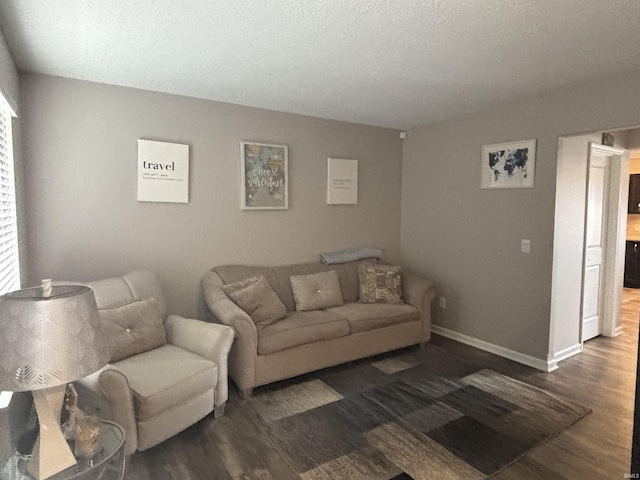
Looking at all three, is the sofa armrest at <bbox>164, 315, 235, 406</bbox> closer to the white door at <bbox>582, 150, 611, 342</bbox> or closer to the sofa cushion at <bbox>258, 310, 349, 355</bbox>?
the sofa cushion at <bbox>258, 310, 349, 355</bbox>

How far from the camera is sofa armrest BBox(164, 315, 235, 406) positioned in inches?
108

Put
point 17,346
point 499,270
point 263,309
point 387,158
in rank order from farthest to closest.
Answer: point 387,158, point 499,270, point 263,309, point 17,346

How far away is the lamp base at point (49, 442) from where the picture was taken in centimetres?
144

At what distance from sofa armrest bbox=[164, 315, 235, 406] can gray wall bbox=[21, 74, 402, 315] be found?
68 cm

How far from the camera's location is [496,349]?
406 cm

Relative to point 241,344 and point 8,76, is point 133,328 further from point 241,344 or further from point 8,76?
point 8,76

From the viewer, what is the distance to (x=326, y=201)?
4473 mm

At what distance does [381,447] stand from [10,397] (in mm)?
1989

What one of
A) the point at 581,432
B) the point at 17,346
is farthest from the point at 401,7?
the point at 581,432

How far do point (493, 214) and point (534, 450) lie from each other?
229 cm

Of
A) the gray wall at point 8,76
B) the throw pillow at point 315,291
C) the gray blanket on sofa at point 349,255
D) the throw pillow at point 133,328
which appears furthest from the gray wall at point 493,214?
the gray wall at point 8,76

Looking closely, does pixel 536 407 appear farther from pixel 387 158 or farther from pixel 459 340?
pixel 387 158

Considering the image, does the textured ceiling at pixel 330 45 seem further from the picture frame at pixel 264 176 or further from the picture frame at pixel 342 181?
the picture frame at pixel 342 181

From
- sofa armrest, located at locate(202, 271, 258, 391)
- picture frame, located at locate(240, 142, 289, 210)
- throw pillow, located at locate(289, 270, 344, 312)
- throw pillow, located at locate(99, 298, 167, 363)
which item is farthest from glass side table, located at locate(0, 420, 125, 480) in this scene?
picture frame, located at locate(240, 142, 289, 210)
